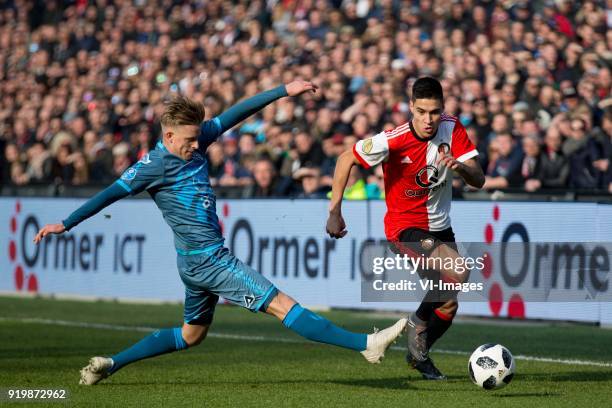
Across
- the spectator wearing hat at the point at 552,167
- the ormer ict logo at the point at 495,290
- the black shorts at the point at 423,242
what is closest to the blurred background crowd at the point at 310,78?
the spectator wearing hat at the point at 552,167

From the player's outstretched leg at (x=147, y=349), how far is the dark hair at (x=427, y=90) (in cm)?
233

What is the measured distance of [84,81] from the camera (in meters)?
26.2

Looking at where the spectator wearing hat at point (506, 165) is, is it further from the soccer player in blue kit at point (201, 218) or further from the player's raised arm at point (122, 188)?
the player's raised arm at point (122, 188)

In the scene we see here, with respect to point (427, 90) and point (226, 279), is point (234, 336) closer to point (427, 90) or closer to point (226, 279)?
point (226, 279)

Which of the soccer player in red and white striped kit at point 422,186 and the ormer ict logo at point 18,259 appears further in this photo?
the ormer ict logo at point 18,259

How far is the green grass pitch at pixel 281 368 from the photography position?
8875 mm

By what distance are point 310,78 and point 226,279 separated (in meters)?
11.9

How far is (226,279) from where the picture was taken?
895cm

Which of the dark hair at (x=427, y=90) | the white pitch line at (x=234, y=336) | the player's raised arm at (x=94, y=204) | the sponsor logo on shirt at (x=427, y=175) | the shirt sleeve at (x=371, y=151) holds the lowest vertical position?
the white pitch line at (x=234, y=336)

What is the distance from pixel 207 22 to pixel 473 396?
705 inches

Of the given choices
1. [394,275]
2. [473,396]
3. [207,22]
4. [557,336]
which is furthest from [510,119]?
[207,22]

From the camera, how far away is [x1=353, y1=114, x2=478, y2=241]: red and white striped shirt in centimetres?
953

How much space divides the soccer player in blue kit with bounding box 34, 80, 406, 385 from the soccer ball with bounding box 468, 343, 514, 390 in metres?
0.72

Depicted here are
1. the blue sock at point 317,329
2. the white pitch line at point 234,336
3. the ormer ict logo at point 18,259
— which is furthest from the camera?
the ormer ict logo at point 18,259
